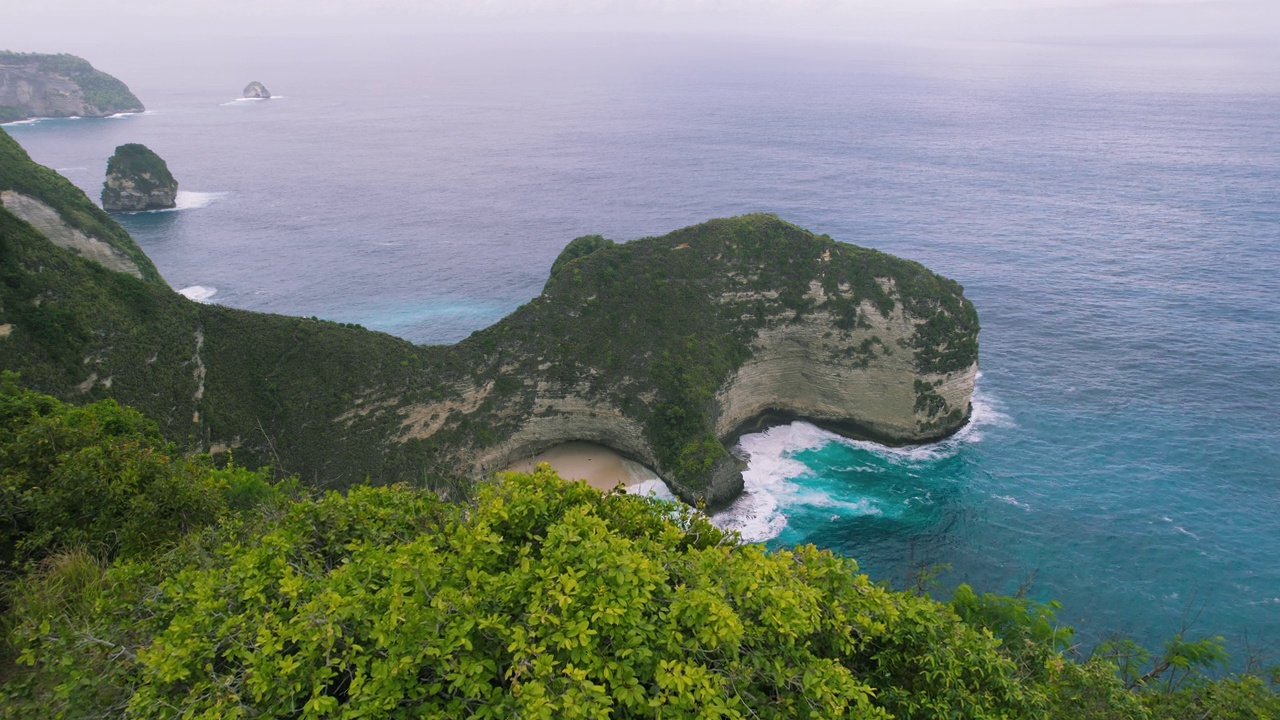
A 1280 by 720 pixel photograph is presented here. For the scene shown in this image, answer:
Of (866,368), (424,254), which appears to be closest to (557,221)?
(424,254)

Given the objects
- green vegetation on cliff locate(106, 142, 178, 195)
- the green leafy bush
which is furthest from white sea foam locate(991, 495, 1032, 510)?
green vegetation on cliff locate(106, 142, 178, 195)

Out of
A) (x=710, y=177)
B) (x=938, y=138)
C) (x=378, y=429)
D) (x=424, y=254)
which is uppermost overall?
(x=938, y=138)

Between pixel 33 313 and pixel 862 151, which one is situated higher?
pixel 862 151

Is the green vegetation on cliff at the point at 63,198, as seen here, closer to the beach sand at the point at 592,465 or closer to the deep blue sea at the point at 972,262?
the deep blue sea at the point at 972,262

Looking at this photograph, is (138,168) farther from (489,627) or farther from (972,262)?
(489,627)

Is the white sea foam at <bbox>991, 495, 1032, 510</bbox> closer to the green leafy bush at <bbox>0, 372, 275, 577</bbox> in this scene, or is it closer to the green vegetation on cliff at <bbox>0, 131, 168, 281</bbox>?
the green leafy bush at <bbox>0, 372, 275, 577</bbox>

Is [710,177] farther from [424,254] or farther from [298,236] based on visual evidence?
[298,236]
